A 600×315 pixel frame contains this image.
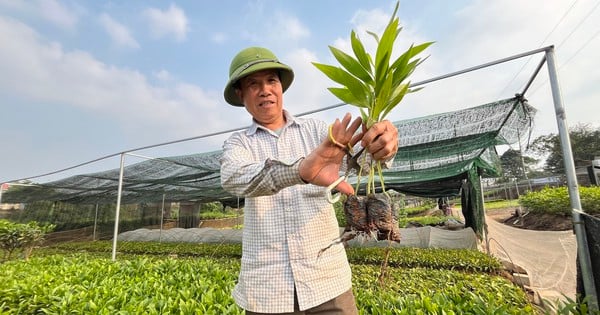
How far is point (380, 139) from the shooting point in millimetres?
756

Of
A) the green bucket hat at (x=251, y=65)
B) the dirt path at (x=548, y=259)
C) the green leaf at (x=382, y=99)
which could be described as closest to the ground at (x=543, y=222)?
the dirt path at (x=548, y=259)

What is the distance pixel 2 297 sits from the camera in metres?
2.55

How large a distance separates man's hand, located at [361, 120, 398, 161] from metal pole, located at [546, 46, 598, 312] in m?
2.00

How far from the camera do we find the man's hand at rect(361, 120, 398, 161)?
75 cm

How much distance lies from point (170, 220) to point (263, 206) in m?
19.0

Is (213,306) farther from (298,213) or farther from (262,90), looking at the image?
(262,90)

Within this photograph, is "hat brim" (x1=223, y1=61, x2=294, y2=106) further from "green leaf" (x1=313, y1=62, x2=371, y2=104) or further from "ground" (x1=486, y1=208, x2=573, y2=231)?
"ground" (x1=486, y1=208, x2=573, y2=231)

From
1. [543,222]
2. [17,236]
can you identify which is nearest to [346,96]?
[17,236]

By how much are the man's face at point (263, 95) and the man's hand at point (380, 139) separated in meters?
0.50

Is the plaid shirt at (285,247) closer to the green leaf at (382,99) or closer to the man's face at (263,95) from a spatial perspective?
the man's face at (263,95)

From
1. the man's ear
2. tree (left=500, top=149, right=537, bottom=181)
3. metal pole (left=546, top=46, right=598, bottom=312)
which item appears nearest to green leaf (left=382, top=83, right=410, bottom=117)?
the man's ear

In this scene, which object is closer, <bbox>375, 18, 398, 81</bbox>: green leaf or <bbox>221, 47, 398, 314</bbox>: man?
<bbox>375, 18, 398, 81</bbox>: green leaf

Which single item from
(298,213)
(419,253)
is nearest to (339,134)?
(298,213)

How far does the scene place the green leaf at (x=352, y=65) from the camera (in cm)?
92
